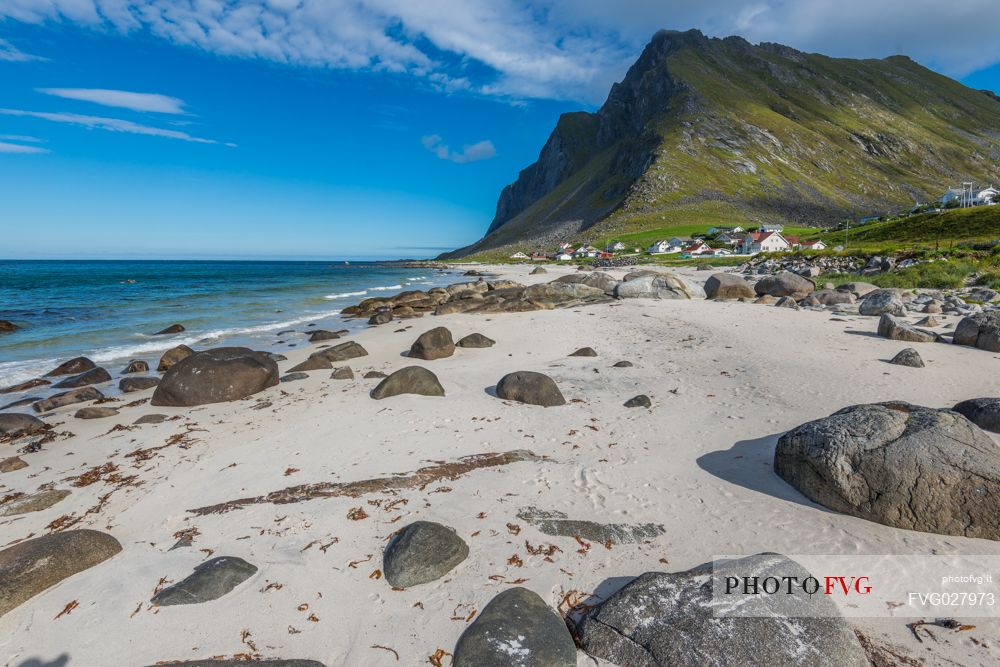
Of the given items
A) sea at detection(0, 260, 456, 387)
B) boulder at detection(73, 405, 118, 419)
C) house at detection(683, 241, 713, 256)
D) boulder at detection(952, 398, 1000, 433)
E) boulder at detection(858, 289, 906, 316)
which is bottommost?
boulder at detection(73, 405, 118, 419)

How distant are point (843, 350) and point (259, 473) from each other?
14.1m

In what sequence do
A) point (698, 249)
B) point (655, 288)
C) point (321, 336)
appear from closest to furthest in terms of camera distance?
point (321, 336) → point (655, 288) → point (698, 249)

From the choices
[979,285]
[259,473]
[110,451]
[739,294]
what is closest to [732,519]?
[259,473]

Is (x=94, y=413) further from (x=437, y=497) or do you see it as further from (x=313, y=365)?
(x=437, y=497)

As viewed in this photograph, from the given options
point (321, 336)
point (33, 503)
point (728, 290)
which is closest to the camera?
point (33, 503)

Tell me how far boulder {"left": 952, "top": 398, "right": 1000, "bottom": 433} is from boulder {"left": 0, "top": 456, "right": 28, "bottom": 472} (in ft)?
50.3

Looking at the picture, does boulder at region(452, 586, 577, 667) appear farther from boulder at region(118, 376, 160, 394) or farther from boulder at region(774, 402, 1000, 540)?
boulder at region(118, 376, 160, 394)

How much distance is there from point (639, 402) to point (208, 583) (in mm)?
7441

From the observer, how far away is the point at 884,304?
16.5 meters

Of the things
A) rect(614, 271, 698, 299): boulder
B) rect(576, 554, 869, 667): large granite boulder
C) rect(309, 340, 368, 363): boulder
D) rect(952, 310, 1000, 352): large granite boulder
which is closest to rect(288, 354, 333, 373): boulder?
rect(309, 340, 368, 363): boulder

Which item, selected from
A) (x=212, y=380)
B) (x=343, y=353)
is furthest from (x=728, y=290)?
(x=212, y=380)

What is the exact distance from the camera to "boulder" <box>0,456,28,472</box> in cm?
764

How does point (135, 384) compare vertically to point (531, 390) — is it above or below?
below

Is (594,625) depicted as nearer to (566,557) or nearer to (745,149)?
(566,557)
